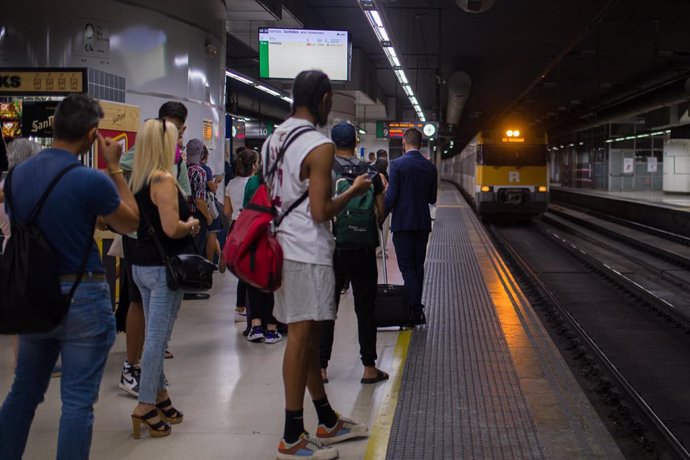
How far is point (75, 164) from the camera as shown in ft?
10.7

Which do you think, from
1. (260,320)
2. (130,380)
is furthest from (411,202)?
(130,380)

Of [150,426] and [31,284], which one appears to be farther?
[150,426]

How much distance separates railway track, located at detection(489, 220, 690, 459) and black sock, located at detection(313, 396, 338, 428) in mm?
2105

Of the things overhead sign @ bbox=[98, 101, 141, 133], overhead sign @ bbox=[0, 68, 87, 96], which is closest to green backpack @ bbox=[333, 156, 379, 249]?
overhead sign @ bbox=[98, 101, 141, 133]

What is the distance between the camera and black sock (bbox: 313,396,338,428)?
4375 millimetres

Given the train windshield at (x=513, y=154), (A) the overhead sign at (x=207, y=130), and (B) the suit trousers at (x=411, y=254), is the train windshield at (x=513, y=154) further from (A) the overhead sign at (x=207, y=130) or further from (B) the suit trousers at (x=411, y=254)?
(B) the suit trousers at (x=411, y=254)

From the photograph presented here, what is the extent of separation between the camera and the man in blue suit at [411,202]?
7.20 metres

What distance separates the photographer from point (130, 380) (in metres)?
5.31

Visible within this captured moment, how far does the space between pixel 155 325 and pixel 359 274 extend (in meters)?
1.61

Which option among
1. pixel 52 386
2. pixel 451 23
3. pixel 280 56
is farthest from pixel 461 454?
pixel 451 23

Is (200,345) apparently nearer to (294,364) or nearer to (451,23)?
(294,364)

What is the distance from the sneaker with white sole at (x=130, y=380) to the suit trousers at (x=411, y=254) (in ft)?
8.89

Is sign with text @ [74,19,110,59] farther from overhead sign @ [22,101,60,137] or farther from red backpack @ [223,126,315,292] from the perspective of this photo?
red backpack @ [223,126,315,292]

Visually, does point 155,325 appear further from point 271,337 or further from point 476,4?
point 476,4
